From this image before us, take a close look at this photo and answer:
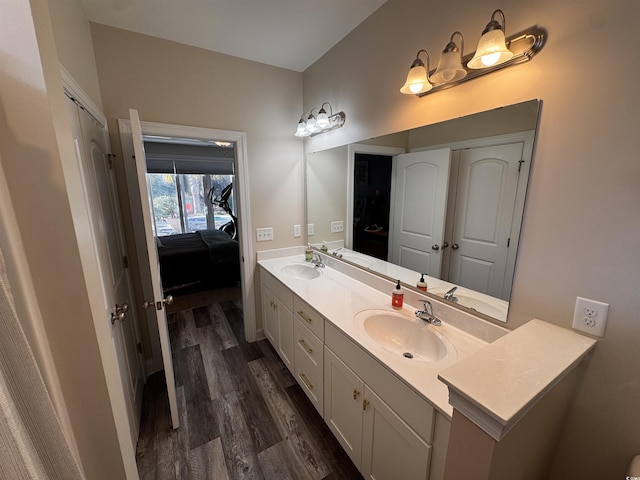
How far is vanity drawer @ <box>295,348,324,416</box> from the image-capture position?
5.25 feet

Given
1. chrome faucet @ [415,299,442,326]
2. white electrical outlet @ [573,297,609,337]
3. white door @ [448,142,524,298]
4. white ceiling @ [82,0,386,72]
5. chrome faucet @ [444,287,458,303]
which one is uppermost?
white ceiling @ [82,0,386,72]

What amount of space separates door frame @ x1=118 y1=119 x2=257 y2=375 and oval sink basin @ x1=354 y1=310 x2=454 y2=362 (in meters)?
1.37

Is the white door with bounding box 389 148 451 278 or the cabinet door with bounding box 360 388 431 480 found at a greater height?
the white door with bounding box 389 148 451 278

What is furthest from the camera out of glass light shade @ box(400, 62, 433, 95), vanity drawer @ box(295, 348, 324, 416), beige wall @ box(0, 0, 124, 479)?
vanity drawer @ box(295, 348, 324, 416)

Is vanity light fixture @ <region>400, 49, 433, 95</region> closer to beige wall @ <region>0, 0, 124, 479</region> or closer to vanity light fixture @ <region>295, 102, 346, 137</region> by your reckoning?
vanity light fixture @ <region>295, 102, 346, 137</region>

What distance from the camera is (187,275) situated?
377 cm

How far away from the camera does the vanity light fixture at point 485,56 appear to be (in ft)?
3.09

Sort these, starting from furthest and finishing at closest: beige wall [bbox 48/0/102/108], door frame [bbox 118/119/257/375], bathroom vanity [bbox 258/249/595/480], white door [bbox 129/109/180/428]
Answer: door frame [bbox 118/119/257/375] → white door [bbox 129/109/180/428] → beige wall [bbox 48/0/102/108] → bathroom vanity [bbox 258/249/595/480]

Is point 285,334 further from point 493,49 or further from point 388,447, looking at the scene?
point 493,49

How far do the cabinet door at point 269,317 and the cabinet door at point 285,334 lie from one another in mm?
88

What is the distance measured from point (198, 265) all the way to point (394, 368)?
348 centimetres

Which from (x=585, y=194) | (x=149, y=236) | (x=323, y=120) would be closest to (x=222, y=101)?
(x=323, y=120)

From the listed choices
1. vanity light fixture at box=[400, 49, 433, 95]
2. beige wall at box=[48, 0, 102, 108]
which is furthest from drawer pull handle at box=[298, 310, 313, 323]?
beige wall at box=[48, 0, 102, 108]

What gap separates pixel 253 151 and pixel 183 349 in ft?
6.50
